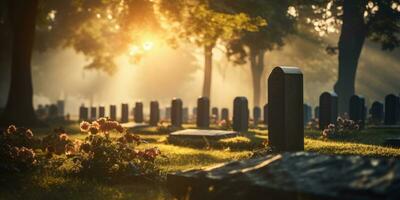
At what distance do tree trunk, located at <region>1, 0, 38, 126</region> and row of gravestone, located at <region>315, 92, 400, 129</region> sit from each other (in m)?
11.5

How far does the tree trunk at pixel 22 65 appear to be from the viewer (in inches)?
768

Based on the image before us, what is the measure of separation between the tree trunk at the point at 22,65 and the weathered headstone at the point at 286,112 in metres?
13.0

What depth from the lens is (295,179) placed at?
4.20 m

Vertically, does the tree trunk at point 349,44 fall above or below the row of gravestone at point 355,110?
above

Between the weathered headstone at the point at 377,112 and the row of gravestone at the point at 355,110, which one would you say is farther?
the weathered headstone at the point at 377,112

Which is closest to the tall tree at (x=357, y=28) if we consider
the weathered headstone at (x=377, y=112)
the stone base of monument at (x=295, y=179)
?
the weathered headstone at (x=377, y=112)

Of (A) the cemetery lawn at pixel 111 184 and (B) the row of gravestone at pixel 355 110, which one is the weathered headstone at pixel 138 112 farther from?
(A) the cemetery lawn at pixel 111 184

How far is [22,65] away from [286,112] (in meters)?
14.2

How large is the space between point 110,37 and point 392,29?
93.3ft

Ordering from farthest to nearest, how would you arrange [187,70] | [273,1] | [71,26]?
[187,70] < [71,26] < [273,1]

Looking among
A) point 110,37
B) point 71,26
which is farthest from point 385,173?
point 110,37

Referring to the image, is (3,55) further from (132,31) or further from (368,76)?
(368,76)

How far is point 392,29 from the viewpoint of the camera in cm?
2744

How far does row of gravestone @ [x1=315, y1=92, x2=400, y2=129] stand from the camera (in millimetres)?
17297
